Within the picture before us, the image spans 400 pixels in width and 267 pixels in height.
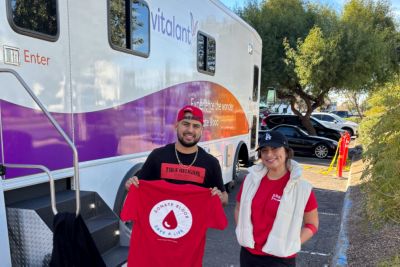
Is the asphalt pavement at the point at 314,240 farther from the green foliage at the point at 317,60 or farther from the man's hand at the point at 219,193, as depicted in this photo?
the green foliage at the point at 317,60

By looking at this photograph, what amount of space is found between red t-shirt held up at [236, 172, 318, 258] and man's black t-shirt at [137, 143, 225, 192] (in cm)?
40

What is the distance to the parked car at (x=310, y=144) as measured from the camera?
14203mm

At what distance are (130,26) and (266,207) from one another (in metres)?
2.35

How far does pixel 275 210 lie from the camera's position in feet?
8.29

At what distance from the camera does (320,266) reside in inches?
189

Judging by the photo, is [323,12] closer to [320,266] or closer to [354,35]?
[354,35]

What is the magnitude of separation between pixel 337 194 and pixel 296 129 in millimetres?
5992

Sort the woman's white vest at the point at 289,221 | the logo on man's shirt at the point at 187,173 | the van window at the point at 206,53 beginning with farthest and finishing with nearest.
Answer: the van window at the point at 206,53 < the logo on man's shirt at the point at 187,173 < the woman's white vest at the point at 289,221

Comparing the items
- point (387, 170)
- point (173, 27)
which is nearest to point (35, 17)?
point (173, 27)

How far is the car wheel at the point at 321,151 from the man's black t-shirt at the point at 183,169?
12.0 meters

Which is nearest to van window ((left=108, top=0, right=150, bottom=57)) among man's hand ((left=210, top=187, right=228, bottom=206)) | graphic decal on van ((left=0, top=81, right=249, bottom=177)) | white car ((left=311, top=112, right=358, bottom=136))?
graphic decal on van ((left=0, top=81, right=249, bottom=177))

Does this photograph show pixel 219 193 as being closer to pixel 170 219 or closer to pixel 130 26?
pixel 170 219

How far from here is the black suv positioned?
1767 centimetres

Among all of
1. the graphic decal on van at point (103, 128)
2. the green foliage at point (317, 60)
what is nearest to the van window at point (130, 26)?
the graphic decal on van at point (103, 128)
